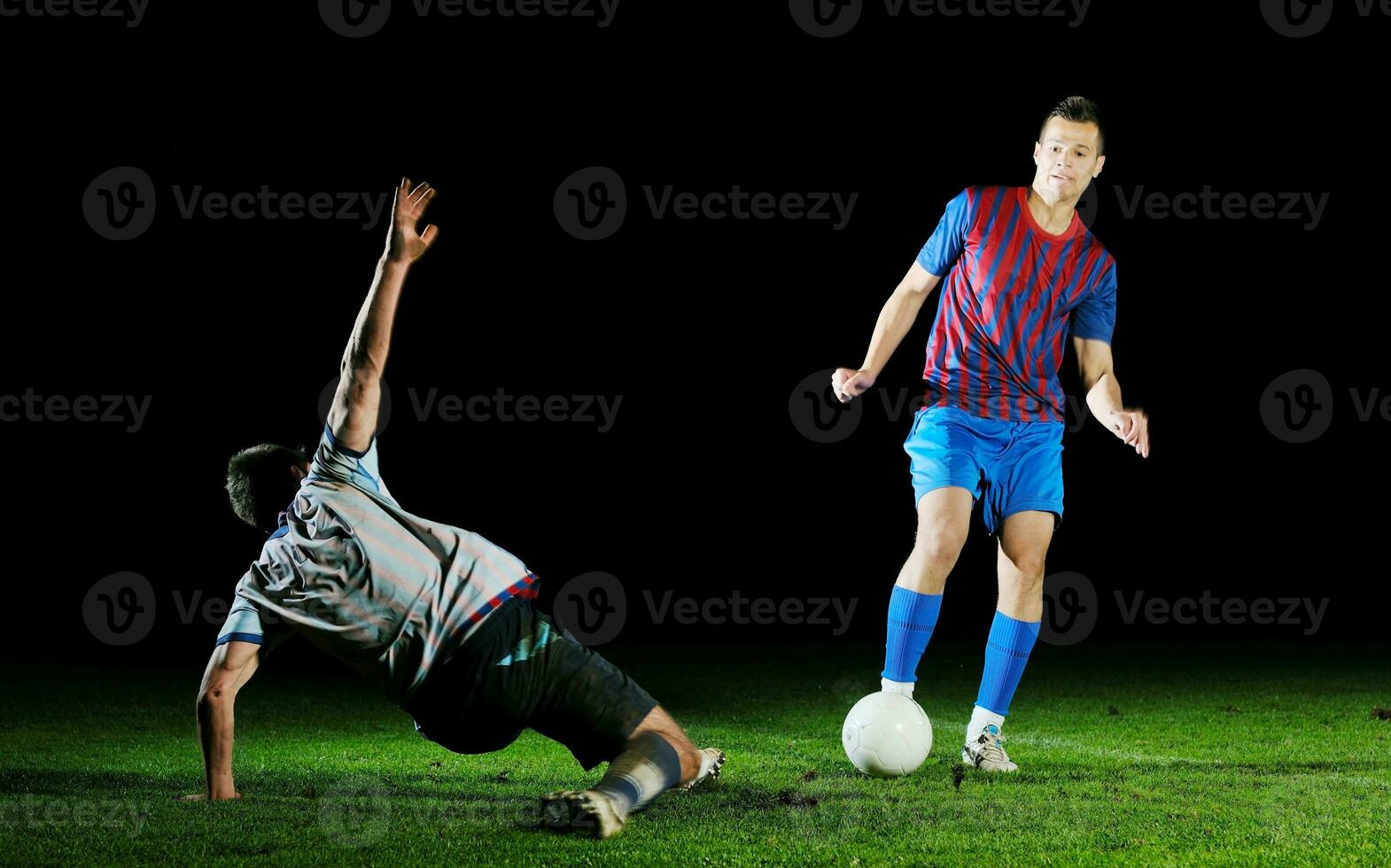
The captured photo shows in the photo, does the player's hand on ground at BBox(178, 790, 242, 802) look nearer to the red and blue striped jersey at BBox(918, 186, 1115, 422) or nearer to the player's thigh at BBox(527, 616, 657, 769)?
the player's thigh at BBox(527, 616, 657, 769)

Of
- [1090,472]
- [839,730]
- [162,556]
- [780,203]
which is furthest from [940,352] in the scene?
[162,556]

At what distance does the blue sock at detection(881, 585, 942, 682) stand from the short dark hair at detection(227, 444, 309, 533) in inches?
76.6

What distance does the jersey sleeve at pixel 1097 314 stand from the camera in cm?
441

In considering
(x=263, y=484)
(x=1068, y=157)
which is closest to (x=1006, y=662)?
(x=1068, y=157)

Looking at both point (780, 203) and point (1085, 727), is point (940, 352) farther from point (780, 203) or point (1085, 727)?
point (780, 203)

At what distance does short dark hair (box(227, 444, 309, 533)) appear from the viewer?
3.37 m

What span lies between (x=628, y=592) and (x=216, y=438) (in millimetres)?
3971

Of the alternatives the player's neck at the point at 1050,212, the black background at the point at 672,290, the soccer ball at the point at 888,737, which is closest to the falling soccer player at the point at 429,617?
the soccer ball at the point at 888,737

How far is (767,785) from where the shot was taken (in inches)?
→ 146

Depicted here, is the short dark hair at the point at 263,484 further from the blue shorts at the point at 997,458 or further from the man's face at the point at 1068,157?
the man's face at the point at 1068,157

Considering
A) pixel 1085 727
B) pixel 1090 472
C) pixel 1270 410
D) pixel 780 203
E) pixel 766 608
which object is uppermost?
pixel 780 203

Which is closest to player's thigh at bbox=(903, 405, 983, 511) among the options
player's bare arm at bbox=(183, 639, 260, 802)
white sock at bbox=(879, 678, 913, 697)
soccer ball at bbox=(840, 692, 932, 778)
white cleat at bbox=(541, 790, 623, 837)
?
white sock at bbox=(879, 678, 913, 697)

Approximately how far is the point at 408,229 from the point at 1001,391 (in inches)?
82.3

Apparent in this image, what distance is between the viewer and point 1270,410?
12055mm
